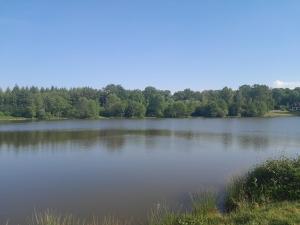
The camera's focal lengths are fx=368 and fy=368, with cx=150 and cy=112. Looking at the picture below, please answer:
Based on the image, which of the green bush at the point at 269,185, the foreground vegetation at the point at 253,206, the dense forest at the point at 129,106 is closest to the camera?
the foreground vegetation at the point at 253,206

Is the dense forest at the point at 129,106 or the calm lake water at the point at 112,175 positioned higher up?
the dense forest at the point at 129,106

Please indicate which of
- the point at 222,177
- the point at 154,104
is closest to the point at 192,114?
the point at 154,104

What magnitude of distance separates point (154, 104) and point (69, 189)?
368 ft

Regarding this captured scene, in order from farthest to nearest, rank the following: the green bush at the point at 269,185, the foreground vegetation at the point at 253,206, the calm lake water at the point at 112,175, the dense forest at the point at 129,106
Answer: the dense forest at the point at 129,106 → the calm lake water at the point at 112,175 → the green bush at the point at 269,185 → the foreground vegetation at the point at 253,206

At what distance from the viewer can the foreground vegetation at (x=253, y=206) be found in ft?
32.3

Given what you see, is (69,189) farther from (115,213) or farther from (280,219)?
(280,219)

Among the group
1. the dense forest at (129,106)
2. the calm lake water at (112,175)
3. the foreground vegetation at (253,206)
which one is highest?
the dense forest at (129,106)

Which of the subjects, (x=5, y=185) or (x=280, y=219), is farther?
(x=5, y=185)

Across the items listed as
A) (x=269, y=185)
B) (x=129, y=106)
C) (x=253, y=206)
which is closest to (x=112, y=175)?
(x=269, y=185)

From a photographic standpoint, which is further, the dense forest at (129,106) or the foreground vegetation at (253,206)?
the dense forest at (129,106)

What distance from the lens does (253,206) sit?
11.7 metres

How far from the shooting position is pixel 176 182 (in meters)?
20.0

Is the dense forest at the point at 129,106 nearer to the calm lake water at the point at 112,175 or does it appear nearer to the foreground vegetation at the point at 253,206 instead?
the calm lake water at the point at 112,175

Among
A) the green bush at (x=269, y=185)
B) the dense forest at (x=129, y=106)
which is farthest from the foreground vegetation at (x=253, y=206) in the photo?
the dense forest at (x=129, y=106)
